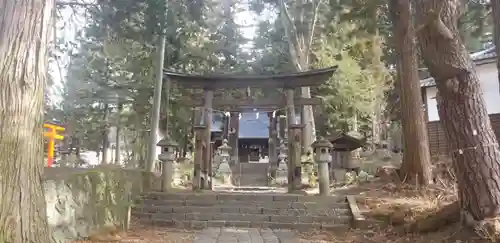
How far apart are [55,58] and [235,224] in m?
4.68

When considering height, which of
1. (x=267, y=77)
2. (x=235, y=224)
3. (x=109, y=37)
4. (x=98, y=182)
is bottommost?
(x=235, y=224)

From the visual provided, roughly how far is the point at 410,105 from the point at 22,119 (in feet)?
27.9

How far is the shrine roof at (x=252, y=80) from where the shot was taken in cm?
1083

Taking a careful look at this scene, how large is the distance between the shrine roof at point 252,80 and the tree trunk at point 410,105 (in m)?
1.95

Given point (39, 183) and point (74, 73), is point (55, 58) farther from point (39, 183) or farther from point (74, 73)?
point (74, 73)

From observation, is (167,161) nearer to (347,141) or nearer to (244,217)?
(244,217)

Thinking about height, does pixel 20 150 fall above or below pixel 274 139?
below

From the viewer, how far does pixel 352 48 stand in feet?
56.2

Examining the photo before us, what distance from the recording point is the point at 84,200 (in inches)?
242

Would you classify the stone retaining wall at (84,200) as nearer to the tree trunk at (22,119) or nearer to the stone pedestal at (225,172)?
the tree trunk at (22,119)

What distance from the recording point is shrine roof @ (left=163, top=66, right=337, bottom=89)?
1083cm

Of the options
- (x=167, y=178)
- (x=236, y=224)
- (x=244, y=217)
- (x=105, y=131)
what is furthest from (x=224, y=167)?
(x=236, y=224)

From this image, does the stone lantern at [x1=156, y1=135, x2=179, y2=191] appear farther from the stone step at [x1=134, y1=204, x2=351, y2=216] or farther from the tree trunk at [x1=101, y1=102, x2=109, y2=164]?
the tree trunk at [x1=101, y1=102, x2=109, y2=164]

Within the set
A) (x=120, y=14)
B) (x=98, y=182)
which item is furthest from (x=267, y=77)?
(x=98, y=182)
